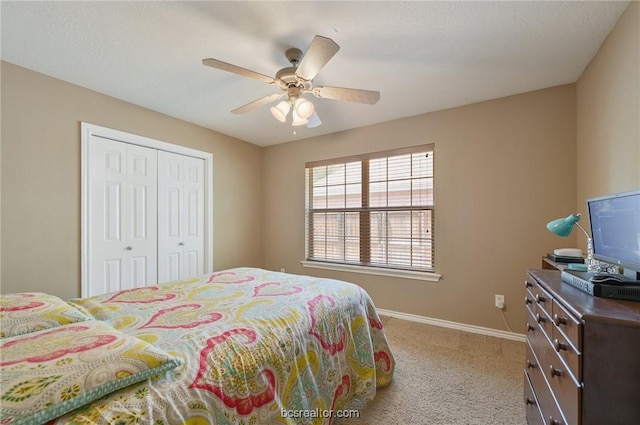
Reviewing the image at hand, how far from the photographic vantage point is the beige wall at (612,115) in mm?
1584

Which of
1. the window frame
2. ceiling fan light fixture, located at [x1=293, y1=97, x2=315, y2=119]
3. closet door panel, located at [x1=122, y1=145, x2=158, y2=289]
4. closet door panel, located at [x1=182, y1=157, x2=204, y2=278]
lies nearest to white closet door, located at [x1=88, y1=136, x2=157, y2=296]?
closet door panel, located at [x1=122, y1=145, x2=158, y2=289]

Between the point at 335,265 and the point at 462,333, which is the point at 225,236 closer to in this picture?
the point at 335,265

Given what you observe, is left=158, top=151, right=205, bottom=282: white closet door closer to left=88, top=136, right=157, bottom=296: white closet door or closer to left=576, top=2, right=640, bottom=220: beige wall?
left=88, top=136, right=157, bottom=296: white closet door

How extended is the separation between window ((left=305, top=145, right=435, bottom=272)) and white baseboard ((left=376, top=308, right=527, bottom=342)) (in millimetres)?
564

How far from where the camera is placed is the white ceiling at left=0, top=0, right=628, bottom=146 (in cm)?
165

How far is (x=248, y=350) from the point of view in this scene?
1.16 metres

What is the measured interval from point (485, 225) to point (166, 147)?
3.73 metres

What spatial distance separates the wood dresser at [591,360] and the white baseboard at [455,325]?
71.4 inches

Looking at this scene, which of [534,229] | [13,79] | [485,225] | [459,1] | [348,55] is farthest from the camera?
[485,225]

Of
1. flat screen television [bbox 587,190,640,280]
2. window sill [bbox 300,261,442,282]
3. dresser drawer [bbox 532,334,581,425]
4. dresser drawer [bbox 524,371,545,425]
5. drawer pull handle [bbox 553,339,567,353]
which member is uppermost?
flat screen television [bbox 587,190,640,280]

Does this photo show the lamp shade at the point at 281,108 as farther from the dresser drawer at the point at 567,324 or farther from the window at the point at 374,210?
the dresser drawer at the point at 567,324

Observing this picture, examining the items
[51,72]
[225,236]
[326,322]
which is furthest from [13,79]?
[326,322]

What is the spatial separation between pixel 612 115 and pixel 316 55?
204 cm

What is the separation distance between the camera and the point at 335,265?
3.81 m
